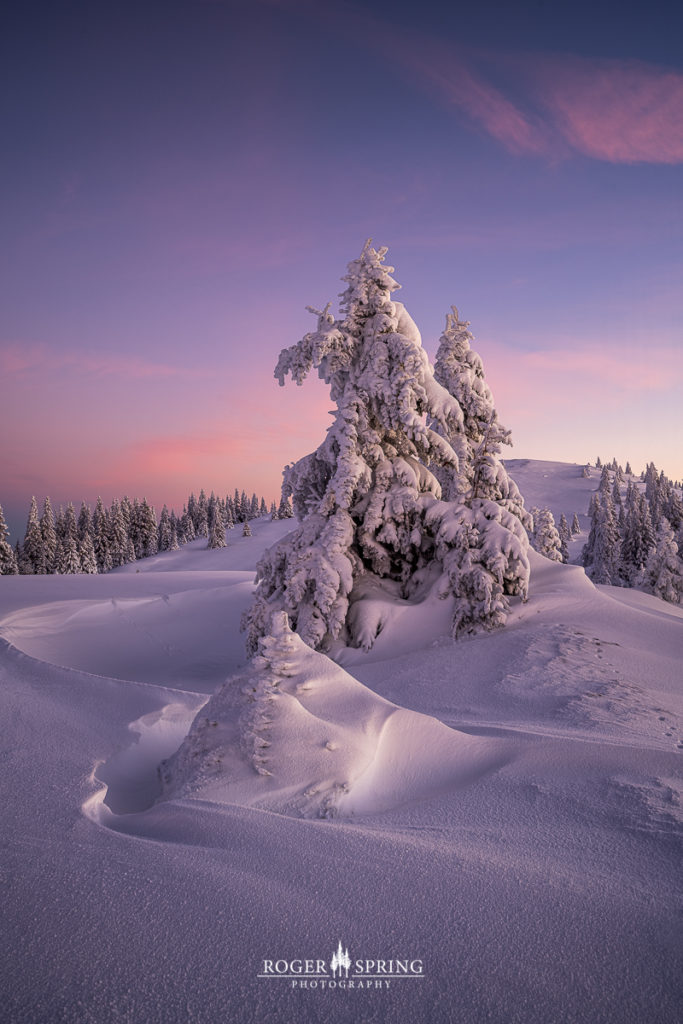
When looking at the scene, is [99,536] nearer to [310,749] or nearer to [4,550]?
[4,550]

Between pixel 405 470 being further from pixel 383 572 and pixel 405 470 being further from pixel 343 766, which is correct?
pixel 343 766

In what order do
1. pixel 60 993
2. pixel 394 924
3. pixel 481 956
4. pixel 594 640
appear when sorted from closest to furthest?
pixel 60 993 < pixel 481 956 < pixel 394 924 < pixel 594 640

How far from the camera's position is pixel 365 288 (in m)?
11.2

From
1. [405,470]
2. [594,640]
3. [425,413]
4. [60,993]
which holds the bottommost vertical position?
[594,640]

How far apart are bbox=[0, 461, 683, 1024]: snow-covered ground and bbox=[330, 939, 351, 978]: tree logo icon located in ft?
0.09

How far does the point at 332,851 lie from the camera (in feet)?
8.98

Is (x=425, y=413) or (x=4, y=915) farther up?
(x=425, y=413)

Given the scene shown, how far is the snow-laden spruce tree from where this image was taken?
32.6 feet

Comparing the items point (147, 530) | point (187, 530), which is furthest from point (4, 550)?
point (187, 530)

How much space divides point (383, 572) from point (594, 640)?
14.7 feet

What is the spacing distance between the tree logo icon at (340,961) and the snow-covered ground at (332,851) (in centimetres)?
3

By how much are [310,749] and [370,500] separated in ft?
24.2

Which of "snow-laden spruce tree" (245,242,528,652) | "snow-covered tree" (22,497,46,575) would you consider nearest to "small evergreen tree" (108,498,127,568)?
"snow-covered tree" (22,497,46,575)

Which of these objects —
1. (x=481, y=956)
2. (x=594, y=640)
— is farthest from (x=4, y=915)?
(x=594, y=640)
